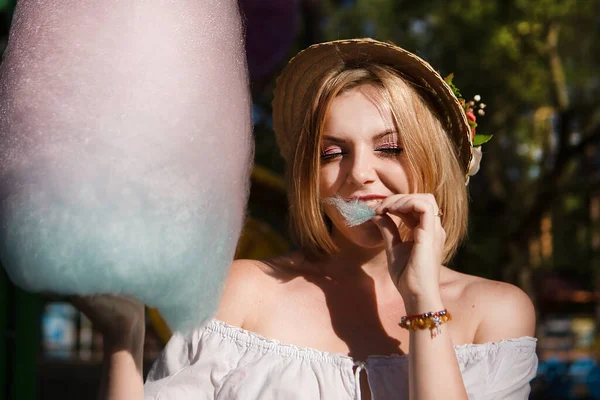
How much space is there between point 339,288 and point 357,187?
0.98ft

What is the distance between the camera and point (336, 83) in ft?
5.23

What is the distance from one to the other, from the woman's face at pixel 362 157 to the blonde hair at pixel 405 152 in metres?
0.02

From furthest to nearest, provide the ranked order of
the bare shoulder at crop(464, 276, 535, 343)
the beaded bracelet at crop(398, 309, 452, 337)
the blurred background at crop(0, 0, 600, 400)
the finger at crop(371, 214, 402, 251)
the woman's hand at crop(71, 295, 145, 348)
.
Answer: the blurred background at crop(0, 0, 600, 400)
the bare shoulder at crop(464, 276, 535, 343)
the finger at crop(371, 214, 402, 251)
the beaded bracelet at crop(398, 309, 452, 337)
the woman's hand at crop(71, 295, 145, 348)

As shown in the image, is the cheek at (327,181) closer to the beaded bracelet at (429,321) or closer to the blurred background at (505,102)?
the beaded bracelet at (429,321)

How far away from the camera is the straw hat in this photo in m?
1.62

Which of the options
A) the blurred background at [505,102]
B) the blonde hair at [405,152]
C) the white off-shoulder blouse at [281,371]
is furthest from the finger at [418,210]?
the blurred background at [505,102]

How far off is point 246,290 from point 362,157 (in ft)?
1.24

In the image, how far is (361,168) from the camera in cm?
147

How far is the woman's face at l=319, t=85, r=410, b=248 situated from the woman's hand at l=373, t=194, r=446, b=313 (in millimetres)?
57

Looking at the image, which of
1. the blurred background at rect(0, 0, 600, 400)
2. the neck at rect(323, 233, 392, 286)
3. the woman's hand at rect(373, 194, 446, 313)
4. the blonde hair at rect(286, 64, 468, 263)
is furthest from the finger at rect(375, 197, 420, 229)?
the blurred background at rect(0, 0, 600, 400)

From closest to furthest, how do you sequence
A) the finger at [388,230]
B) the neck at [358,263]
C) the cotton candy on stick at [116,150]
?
the cotton candy on stick at [116,150]
the finger at [388,230]
the neck at [358,263]

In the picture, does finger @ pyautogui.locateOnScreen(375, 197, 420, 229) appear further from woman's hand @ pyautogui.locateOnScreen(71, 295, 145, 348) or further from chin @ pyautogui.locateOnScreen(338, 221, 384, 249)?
woman's hand @ pyautogui.locateOnScreen(71, 295, 145, 348)

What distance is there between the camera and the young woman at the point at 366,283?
1.39m

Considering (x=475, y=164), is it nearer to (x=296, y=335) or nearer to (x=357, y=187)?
(x=357, y=187)
